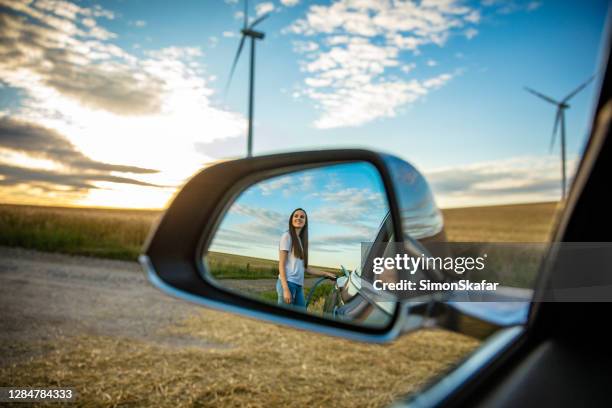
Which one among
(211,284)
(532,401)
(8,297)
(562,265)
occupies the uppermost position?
(562,265)

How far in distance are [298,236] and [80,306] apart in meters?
9.19

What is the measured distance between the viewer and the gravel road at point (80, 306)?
23.8 feet

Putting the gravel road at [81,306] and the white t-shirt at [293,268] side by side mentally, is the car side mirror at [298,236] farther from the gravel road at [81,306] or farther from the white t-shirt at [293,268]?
the gravel road at [81,306]

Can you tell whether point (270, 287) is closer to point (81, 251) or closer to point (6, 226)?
point (81, 251)

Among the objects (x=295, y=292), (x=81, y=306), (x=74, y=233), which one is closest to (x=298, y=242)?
(x=295, y=292)

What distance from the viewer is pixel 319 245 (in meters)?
1.52

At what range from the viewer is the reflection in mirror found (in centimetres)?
150

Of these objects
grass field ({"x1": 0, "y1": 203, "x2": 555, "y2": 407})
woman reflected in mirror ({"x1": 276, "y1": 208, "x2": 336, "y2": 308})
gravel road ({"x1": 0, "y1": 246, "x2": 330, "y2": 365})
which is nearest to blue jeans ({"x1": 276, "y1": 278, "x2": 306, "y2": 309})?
woman reflected in mirror ({"x1": 276, "y1": 208, "x2": 336, "y2": 308})

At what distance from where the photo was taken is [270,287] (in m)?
1.56

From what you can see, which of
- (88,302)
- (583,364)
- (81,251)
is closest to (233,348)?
(88,302)

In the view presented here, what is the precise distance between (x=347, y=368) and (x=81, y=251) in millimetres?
18558

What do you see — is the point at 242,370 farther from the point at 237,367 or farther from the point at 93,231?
the point at 93,231

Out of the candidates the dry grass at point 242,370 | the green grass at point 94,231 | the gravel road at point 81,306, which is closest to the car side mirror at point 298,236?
the gravel road at point 81,306

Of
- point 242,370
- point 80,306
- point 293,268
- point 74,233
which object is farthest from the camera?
point 74,233
